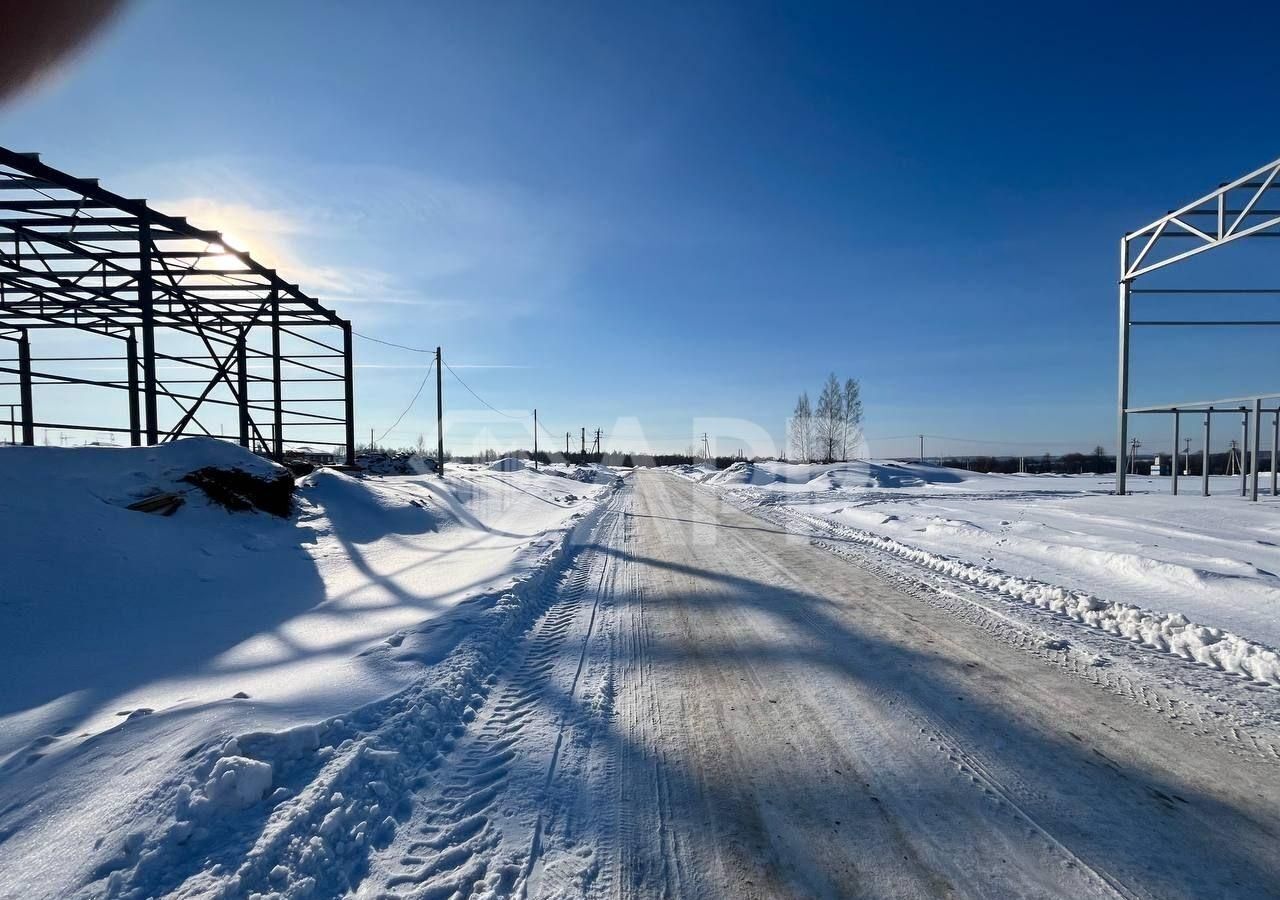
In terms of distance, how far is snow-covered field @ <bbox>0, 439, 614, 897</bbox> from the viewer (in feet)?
8.16

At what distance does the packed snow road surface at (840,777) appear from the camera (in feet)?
7.73

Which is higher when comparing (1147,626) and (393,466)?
(393,466)

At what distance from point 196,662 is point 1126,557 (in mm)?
10988

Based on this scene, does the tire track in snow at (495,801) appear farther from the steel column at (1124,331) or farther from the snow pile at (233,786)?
the steel column at (1124,331)

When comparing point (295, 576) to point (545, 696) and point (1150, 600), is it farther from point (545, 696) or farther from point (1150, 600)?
point (1150, 600)

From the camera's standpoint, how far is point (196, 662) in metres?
4.52

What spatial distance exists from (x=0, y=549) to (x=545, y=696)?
5.51 meters

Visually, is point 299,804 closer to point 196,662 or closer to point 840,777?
point 196,662

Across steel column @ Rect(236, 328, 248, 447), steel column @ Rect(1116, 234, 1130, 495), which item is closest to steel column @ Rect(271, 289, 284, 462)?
steel column @ Rect(236, 328, 248, 447)

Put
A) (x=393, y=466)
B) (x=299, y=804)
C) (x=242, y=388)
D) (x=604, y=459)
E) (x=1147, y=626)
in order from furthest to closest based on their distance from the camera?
(x=604, y=459) → (x=393, y=466) → (x=242, y=388) → (x=1147, y=626) → (x=299, y=804)

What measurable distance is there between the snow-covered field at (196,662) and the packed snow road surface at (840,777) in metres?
0.57

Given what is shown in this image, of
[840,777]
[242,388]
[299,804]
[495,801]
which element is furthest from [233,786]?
[242,388]

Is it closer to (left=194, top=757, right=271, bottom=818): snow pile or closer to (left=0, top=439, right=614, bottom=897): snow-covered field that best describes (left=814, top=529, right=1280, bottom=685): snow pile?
(left=0, top=439, right=614, bottom=897): snow-covered field

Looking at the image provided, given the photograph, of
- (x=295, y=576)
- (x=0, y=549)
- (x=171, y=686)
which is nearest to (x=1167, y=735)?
(x=171, y=686)
